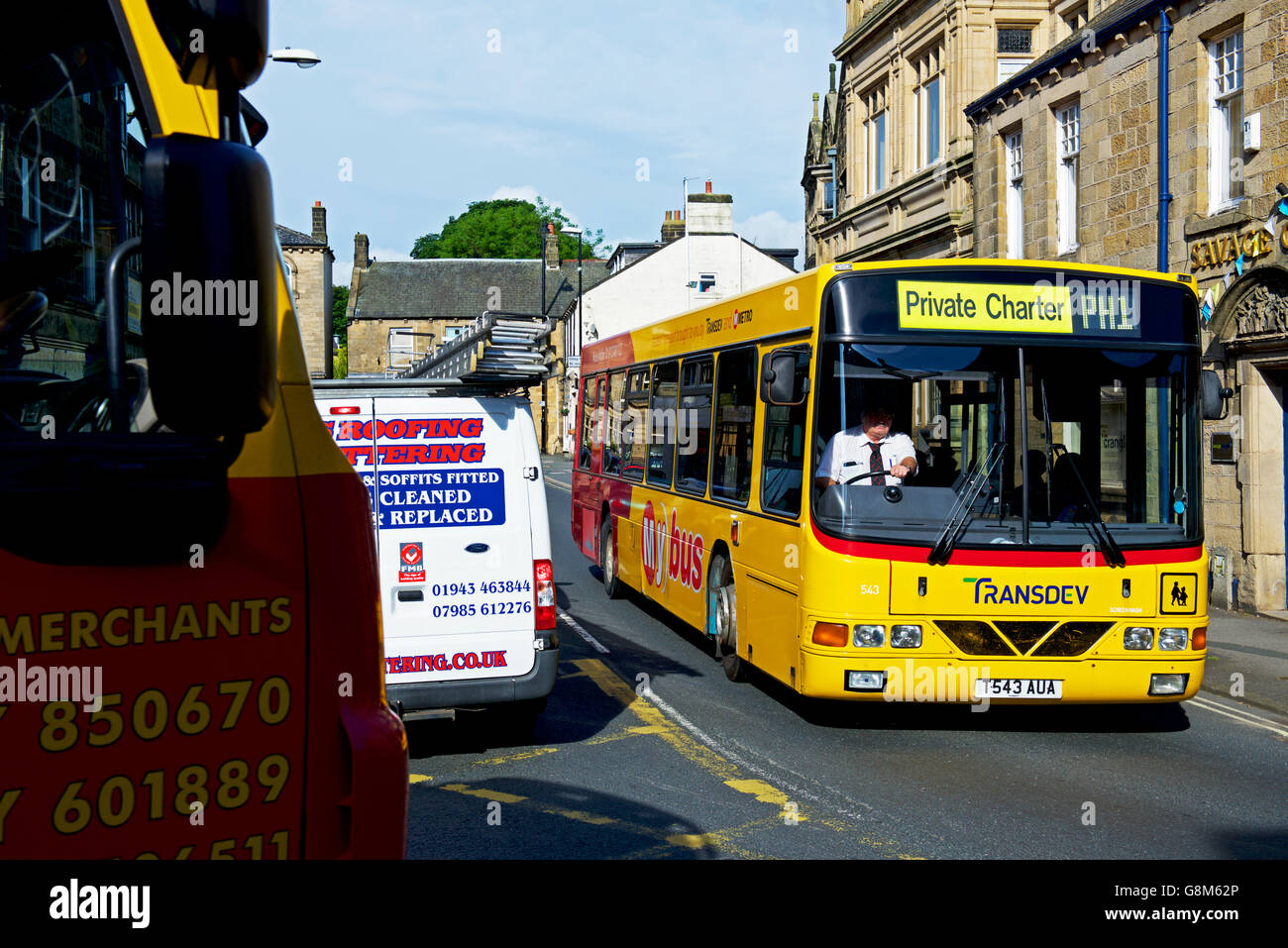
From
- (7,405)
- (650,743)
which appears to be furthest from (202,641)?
(650,743)

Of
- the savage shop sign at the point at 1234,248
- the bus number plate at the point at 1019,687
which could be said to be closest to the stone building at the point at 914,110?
the savage shop sign at the point at 1234,248

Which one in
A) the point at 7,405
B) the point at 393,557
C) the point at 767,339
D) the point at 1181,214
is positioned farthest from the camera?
the point at 1181,214

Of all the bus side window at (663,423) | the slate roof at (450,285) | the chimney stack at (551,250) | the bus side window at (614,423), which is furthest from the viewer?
the slate roof at (450,285)

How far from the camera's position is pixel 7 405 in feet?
7.71

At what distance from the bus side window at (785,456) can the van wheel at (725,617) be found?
45.7 inches

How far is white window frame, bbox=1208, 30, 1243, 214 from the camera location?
600 inches

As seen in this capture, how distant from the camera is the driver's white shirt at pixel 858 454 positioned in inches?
330

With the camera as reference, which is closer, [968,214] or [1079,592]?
[1079,592]

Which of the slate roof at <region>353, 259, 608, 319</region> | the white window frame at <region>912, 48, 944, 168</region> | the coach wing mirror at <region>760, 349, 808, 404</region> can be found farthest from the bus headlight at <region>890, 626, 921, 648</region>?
the slate roof at <region>353, 259, 608, 319</region>

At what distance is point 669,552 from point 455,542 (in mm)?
5220

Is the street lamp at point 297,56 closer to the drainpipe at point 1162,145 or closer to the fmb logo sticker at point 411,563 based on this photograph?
the fmb logo sticker at point 411,563

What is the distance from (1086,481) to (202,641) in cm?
711
